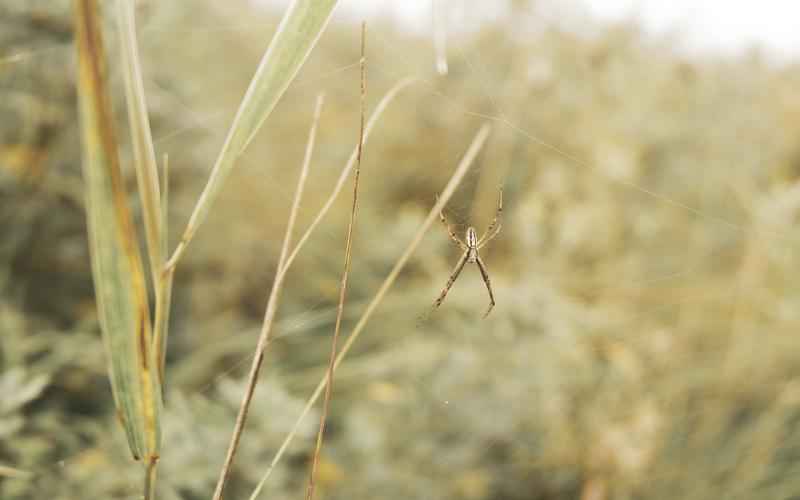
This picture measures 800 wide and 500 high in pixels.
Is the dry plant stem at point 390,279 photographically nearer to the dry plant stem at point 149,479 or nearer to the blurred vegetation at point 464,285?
the dry plant stem at point 149,479

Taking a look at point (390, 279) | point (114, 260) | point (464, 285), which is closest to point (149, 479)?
point (114, 260)

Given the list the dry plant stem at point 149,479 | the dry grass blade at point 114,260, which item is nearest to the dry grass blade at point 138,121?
the dry grass blade at point 114,260

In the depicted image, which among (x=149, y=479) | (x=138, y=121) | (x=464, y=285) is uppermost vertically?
(x=464, y=285)

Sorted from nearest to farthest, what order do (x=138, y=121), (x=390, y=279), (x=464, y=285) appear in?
(x=138, y=121) → (x=390, y=279) → (x=464, y=285)

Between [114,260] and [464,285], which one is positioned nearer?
[114,260]

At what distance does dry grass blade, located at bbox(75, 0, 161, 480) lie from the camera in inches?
12.0

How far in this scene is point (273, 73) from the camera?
380 mm

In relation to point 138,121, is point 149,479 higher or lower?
lower

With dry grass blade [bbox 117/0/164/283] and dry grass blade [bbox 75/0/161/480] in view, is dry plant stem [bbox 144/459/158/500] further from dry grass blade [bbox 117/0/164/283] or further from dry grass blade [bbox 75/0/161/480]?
dry grass blade [bbox 117/0/164/283]

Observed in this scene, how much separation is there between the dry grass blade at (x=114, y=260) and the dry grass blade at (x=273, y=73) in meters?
0.04

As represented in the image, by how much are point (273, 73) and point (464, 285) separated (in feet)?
4.00

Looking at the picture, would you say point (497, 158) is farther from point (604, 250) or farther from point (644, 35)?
point (644, 35)

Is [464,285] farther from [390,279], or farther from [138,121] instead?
[138,121]

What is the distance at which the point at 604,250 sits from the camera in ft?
5.73
